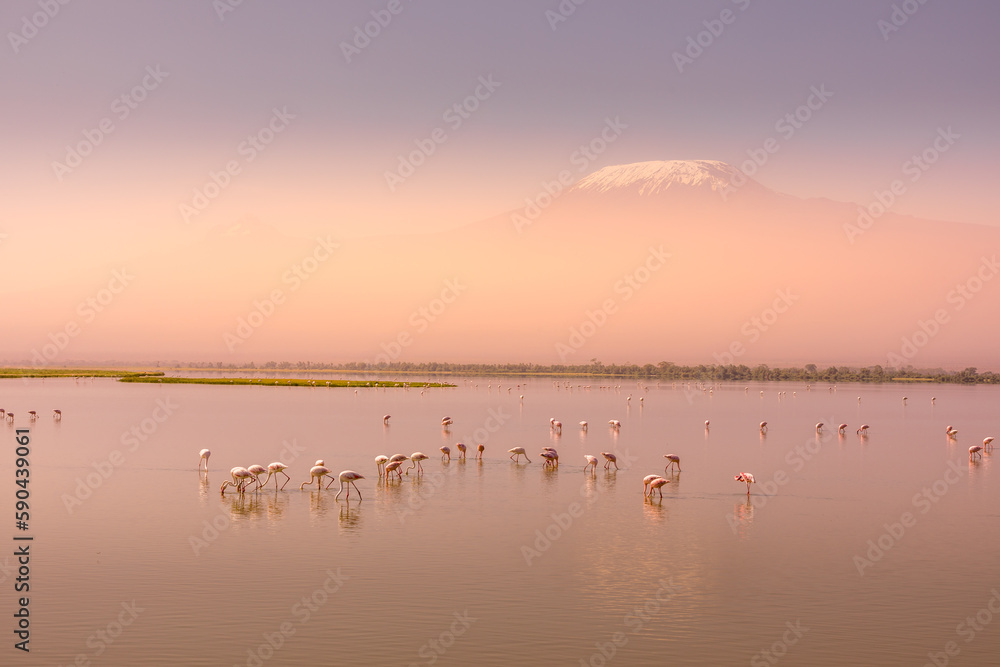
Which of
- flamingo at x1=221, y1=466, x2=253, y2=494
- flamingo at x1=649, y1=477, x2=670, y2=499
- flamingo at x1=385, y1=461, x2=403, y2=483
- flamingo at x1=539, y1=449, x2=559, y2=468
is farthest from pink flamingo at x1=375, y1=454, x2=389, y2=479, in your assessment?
flamingo at x1=649, y1=477, x2=670, y2=499

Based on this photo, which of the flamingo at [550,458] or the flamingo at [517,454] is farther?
the flamingo at [517,454]

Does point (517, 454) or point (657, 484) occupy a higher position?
point (657, 484)

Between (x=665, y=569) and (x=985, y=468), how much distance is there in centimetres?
2251

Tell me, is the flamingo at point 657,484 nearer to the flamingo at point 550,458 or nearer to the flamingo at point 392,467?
the flamingo at point 550,458

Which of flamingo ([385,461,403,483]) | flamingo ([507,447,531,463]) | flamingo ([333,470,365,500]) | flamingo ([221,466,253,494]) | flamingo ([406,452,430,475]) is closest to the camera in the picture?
flamingo ([333,470,365,500])

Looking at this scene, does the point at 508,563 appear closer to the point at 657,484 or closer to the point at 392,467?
the point at 657,484

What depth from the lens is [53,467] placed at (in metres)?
27.5

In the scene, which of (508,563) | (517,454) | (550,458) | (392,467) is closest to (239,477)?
(392,467)

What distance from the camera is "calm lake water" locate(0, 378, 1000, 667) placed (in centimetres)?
1185

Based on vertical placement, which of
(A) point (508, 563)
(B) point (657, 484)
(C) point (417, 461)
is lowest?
(A) point (508, 563)

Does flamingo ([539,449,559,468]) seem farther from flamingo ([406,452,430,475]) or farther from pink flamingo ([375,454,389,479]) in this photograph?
pink flamingo ([375,454,389,479])

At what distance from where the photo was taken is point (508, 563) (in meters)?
16.1

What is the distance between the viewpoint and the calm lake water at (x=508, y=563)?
1185 cm

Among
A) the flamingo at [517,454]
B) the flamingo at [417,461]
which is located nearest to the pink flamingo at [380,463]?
the flamingo at [417,461]
